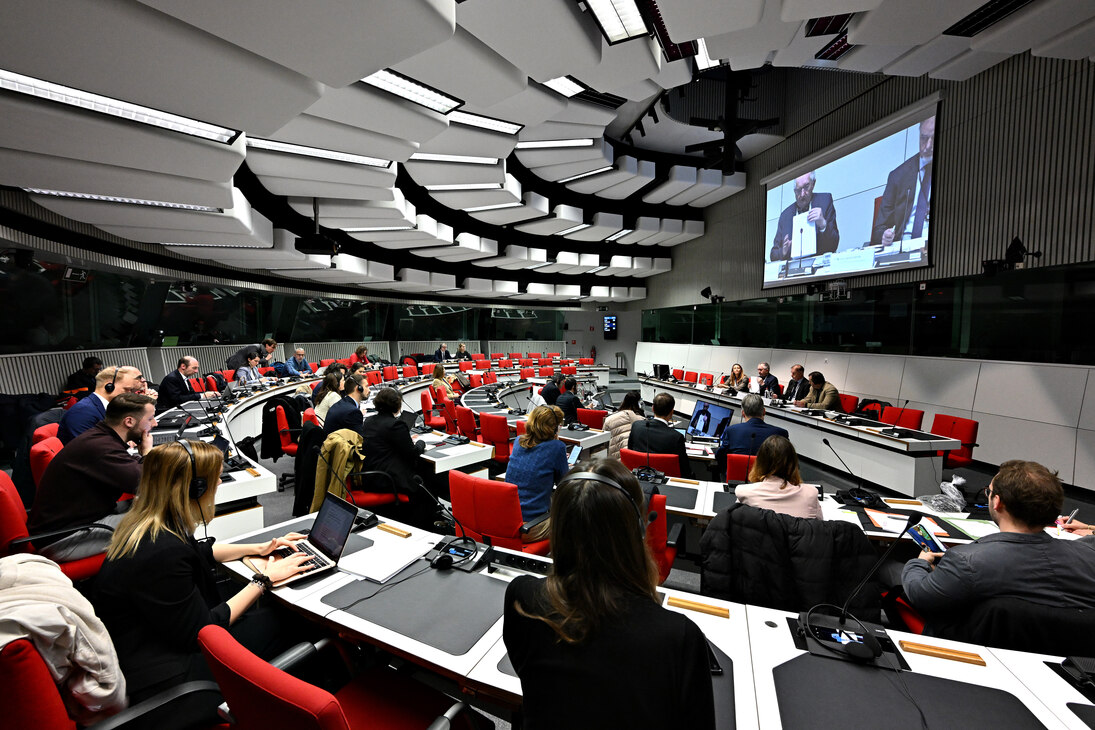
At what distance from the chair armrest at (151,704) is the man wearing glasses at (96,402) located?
333 centimetres

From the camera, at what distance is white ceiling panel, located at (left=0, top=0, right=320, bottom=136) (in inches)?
86.6

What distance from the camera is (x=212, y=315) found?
Answer: 1056 cm

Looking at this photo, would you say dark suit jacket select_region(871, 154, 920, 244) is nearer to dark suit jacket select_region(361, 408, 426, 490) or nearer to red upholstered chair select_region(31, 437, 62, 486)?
dark suit jacket select_region(361, 408, 426, 490)

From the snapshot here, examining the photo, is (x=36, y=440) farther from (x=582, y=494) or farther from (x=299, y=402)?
(x=582, y=494)

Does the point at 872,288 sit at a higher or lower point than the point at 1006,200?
lower

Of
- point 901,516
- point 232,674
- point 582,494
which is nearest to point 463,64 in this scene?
point 582,494

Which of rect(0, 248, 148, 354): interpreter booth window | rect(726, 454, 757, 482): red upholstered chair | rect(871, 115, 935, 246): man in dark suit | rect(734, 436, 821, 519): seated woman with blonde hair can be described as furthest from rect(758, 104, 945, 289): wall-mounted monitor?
rect(0, 248, 148, 354): interpreter booth window

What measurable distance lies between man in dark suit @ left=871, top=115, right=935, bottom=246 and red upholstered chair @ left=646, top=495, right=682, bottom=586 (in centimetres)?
778

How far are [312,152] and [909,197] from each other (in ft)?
30.0

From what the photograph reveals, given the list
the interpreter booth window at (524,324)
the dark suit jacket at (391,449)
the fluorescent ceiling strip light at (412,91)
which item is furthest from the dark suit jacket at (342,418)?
the interpreter booth window at (524,324)

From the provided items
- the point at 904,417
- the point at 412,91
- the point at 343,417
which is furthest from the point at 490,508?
the point at 904,417

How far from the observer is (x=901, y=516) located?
3029 millimetres

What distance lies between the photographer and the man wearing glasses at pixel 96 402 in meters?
3.77

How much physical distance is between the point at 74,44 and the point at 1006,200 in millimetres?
9711
